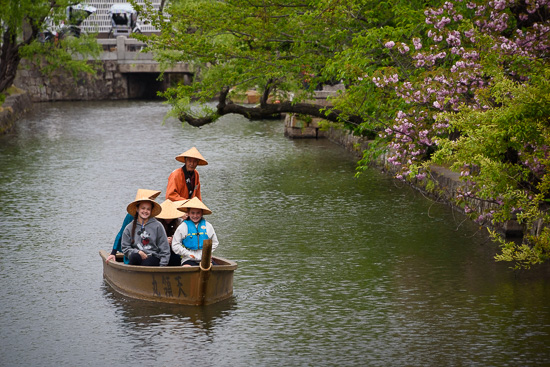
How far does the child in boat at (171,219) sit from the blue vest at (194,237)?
44 cm

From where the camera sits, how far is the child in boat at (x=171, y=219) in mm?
12586

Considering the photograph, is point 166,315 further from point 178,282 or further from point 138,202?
point 138,202

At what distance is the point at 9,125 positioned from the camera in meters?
37.0

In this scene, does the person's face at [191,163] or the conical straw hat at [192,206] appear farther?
the person's face at [191,163]

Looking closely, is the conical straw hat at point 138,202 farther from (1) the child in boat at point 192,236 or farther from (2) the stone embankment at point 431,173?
(2) the stone embankment at point 431,173

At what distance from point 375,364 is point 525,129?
4.70 meters

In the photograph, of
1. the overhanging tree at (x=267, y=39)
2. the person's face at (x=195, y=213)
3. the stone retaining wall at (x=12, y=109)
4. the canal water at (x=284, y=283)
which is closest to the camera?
the canal water at (x=284, y=283)

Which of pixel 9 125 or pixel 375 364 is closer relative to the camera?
→ pixel 375 364

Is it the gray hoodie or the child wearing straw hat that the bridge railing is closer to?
the child wearing straw hat

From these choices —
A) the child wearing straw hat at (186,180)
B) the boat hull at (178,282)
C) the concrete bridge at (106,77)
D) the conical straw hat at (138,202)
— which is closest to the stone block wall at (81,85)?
the concrete bridge at (106,77)

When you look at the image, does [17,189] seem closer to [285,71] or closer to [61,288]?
[285,71]

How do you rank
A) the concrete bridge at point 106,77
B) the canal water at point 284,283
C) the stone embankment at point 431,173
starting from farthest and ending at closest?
the concrete bridge at point 106,77 < the stone embankment at point 431,173 < the canal water at point 284,283

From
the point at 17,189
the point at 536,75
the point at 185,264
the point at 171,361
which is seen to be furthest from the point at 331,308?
the point at 17,189

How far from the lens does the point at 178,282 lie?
11.8 metres
